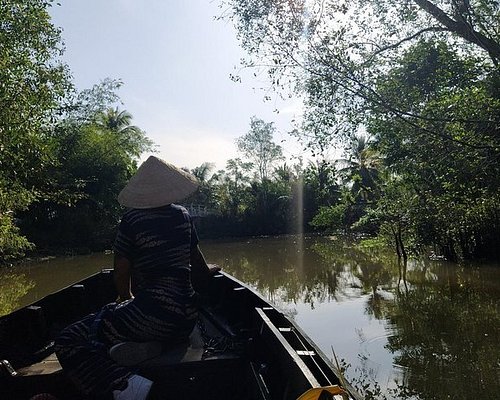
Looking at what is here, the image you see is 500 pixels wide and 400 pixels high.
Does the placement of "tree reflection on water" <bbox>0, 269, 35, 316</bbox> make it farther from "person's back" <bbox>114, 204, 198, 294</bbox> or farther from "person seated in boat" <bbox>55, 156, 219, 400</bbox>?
"person's back" <bbox>114, 204, 198, 294</bbox>

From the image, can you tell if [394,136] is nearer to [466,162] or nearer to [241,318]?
[466,162]

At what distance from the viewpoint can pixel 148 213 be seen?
7.73ft

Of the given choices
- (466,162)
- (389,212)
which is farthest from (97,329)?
(389,212)

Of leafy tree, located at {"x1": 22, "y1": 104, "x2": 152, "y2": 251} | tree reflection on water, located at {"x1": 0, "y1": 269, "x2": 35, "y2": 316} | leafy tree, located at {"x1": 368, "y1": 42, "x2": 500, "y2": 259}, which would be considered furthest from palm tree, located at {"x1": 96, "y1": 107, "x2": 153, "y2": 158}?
leafy tree, located at {"x1": 368, "y1": 42, "x2": 500, "y2": 259}

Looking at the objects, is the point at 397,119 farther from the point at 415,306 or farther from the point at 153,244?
the point at 153,244

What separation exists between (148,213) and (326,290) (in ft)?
29.1

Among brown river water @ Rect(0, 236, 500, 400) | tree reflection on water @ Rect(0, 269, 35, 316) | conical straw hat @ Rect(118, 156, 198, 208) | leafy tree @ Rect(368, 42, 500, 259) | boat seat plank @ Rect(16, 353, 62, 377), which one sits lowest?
tree reflection on water @ Rect(0, 269, 35, 316)

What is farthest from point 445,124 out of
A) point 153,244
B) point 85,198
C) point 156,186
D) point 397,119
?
point 85,198

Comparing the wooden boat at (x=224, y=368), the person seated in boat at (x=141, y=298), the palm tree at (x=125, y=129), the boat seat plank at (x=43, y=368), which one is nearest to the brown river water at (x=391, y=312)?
the wooden boat at (x=224, y=368)

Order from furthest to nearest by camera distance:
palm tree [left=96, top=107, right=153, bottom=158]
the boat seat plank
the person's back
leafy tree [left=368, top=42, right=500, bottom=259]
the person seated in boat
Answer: palm tree [left=96, top=107, right=153, bottom=158], leafy tree [left=368, top=42, right=500, bottom=259], the boat seat plank, the person's back, the person seated in boat

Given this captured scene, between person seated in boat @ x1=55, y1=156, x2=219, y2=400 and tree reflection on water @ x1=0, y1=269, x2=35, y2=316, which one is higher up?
person seated in boat @ x1=55, y1=156, x2=219, y2=400

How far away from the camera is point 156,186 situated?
7.98 ft

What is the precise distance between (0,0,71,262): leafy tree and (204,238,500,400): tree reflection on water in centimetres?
575

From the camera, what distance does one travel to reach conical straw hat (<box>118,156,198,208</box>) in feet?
7.82
